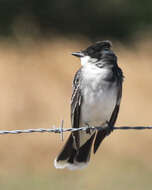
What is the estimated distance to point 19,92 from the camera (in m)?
13.5

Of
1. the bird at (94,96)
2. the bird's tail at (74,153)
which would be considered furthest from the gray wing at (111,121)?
the bird's tail at (74,153)

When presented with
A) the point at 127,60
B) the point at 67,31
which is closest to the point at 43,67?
the point at 127,60

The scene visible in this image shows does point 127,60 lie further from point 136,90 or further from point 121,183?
point 121,183

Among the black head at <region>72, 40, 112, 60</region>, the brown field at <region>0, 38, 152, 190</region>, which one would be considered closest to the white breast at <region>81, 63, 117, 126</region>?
the black head at <region>72, 40, 112, 60</region>

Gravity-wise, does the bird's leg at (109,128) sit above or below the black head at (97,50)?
below

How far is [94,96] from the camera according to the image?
734 centimetres

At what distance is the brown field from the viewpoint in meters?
10.3

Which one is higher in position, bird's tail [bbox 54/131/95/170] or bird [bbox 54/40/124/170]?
bird [bbox 54/40/124/170]

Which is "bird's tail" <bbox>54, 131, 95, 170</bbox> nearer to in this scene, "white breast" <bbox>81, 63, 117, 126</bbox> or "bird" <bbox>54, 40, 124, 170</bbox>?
"bird" <bbox>54, 40, 124, 170</bbox>

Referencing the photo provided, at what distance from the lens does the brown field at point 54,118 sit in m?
10.3

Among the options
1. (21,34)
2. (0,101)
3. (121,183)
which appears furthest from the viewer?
(21,34)

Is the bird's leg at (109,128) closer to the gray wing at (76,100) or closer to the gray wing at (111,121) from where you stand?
the gray wing at (111,121)

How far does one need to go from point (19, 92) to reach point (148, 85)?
7.91 ft

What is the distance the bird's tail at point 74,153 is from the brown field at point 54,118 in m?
2.20
